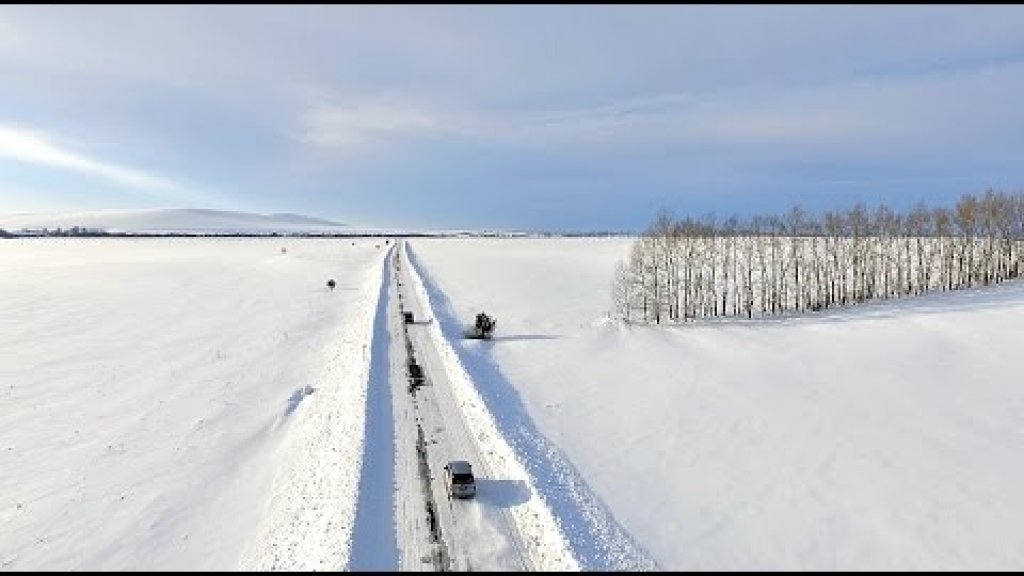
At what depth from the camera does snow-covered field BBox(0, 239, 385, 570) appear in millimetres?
20156

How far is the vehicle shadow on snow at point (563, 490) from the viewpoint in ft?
63.0

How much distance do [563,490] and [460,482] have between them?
12.1 feet

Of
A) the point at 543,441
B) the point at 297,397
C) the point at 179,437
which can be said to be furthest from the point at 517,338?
the point at 179,437

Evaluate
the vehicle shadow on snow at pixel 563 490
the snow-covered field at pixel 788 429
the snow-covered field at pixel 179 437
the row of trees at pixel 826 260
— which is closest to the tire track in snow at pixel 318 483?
the snow-covered field at pixel 179 437

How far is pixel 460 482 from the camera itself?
2247 cm

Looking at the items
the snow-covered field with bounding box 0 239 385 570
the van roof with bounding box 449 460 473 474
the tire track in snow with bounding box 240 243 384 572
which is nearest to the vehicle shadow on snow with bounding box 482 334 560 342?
the snow-covered field with bounding box 0 239 385 570

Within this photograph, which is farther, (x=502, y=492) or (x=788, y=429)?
(x=788, y=429)

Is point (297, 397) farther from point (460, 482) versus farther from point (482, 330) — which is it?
point (482, 330)

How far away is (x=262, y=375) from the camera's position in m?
39.6

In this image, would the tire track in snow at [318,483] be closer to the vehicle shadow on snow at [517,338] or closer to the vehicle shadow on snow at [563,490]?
the vehicle shadow on snow at [563,490]

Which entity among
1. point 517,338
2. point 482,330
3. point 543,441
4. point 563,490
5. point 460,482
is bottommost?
point 563,490

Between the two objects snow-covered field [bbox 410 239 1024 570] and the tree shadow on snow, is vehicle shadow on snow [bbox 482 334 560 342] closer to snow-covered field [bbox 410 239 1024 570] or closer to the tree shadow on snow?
snow-covered field [bbox 410 239 1024 570]

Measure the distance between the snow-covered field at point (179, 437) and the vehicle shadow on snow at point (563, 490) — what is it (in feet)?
20.8

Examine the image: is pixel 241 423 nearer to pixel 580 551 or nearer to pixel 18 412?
pixel 18 412
